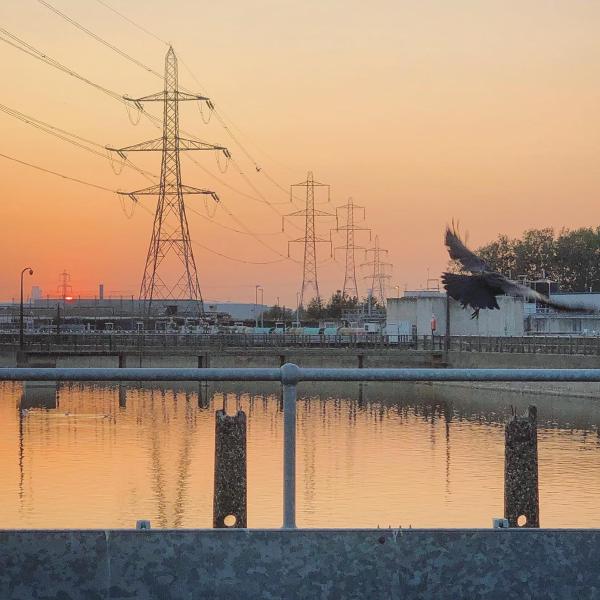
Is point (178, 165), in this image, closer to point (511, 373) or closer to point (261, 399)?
point (261, 399)

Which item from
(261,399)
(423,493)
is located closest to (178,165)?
(261,399)

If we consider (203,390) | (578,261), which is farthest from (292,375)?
(578,261)

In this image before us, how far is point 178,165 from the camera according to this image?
266 ft

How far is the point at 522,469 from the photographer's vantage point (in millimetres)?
15102

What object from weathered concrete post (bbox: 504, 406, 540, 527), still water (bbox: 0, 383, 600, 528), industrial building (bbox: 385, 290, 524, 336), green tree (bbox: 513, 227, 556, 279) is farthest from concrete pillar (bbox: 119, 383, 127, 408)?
green tree (bbox: 513, 227, 556, 279)

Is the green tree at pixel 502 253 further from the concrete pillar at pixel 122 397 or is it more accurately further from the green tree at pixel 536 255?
the concrete pillar at pixel 122 397

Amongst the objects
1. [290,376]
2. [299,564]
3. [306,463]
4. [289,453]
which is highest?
[290,376]

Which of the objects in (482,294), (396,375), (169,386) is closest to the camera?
(396,375)

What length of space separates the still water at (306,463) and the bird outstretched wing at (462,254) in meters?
15.7

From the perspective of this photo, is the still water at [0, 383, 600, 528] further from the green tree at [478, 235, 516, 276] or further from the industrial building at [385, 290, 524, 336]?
the green tree at [478, 235, 516, 276]

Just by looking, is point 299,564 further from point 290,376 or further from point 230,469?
point 230,469

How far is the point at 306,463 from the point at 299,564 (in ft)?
138

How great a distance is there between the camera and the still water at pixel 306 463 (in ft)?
104

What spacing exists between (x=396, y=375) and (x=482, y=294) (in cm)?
751
